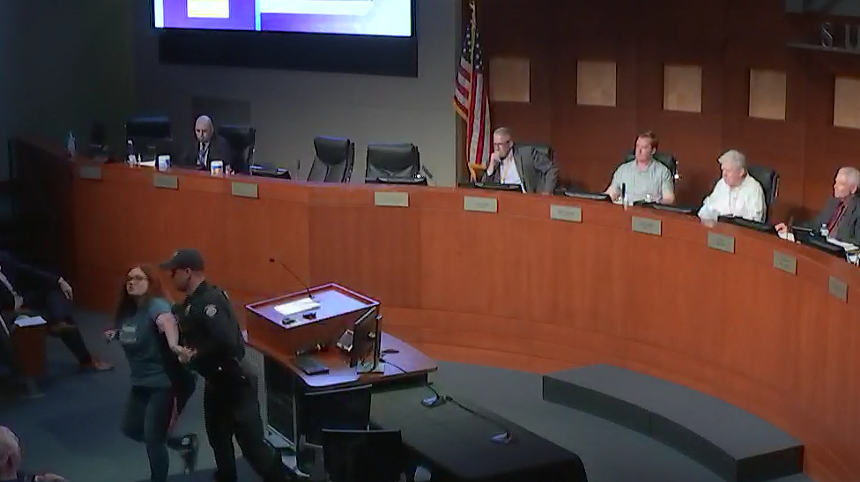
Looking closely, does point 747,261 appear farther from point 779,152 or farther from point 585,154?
point 585,154

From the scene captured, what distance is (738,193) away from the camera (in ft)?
28.9

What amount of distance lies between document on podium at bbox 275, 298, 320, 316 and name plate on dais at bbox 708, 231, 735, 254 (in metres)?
2.41

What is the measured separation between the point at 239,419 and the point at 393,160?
4434 mm

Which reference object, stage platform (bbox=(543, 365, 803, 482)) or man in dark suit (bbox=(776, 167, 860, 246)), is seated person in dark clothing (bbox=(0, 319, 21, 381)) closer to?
stage platform (bbox=(543, 365, 803, 482))

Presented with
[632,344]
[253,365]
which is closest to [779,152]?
[632,344]

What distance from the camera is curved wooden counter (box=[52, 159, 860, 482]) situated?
23.6 feet

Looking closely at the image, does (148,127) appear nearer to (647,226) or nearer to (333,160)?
(333,160)

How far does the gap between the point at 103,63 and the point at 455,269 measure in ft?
20.7

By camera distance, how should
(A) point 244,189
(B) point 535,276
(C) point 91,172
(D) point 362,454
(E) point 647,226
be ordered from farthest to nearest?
(C) point 91,172 → (A) point 244,189 → (B) point 535,276 → (E) point 647,226 → (D) point 362,454

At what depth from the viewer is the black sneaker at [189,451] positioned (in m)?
6.96

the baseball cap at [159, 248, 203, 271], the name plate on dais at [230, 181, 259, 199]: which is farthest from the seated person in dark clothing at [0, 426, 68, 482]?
the name plate on dais at [230, 181, 259, 199]

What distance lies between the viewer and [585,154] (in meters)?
11.4

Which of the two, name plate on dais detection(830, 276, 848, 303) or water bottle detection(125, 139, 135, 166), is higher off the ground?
water bottle detection(125, 139, 135, 166)

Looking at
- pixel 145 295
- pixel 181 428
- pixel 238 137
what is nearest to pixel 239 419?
pixel 145 295
